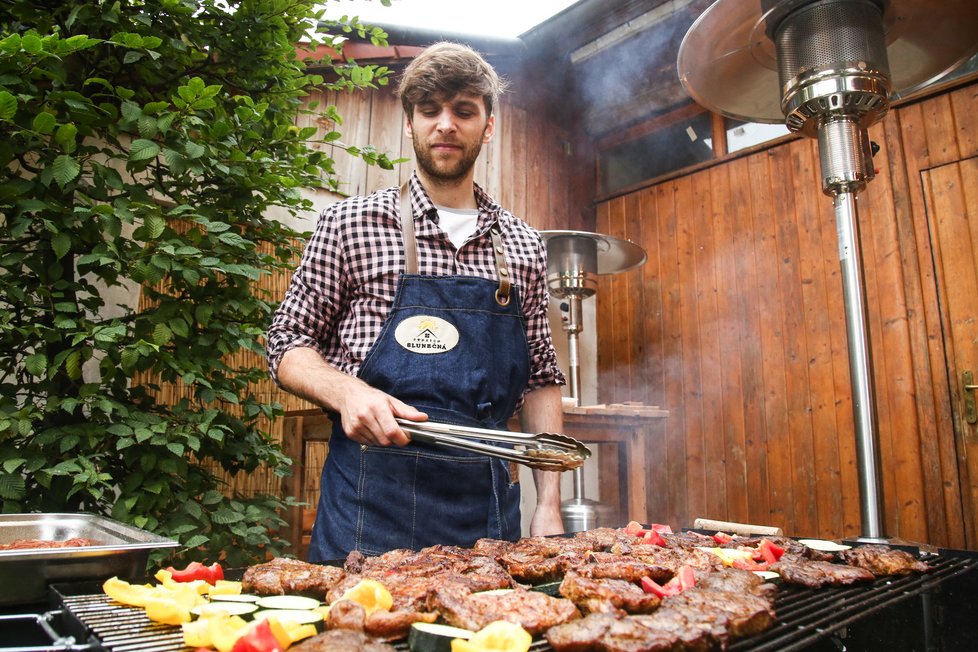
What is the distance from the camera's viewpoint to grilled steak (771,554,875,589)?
137 centimetres

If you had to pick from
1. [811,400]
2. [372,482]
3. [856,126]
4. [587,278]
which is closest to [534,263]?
[372,482]

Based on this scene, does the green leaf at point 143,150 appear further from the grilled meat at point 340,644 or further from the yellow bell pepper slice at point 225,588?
the grilled meat at point 340,644

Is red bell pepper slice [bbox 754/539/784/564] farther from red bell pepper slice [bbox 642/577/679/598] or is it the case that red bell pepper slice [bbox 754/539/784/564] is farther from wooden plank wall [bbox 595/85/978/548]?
wooden plank wall [bbox 595/85/978/548]

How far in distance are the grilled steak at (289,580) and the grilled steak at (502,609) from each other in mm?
299

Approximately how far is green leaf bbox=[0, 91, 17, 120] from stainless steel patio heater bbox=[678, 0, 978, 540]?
2131mm

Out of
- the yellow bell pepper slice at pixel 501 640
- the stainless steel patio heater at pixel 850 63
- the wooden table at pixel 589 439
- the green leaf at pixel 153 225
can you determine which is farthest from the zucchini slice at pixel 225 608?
the wooden table at pixel 589 439

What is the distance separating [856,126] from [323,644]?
220cm

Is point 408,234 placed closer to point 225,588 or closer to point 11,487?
point 225,588

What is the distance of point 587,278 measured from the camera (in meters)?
4.18

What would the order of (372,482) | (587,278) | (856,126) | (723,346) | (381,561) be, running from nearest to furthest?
(381,561)
(372,482)
(856,126)
(587,278)
(723,346)

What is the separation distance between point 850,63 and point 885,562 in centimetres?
150

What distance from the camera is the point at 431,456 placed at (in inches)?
72.5

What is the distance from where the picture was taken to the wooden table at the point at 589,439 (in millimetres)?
3391

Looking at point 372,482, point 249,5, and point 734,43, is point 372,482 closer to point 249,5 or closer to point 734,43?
point 249,5
